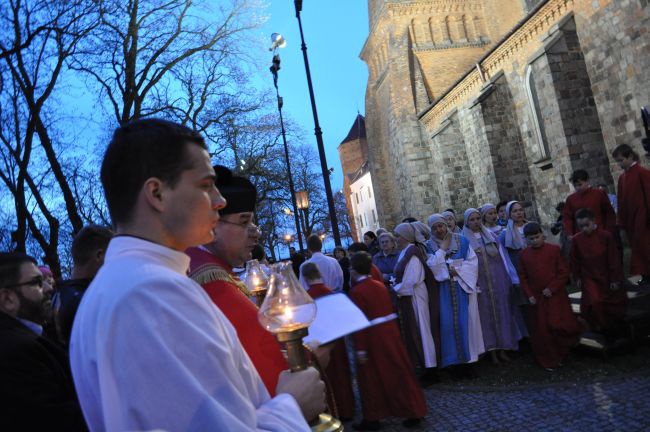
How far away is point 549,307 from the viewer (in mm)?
6301

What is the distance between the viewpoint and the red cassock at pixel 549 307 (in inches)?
243

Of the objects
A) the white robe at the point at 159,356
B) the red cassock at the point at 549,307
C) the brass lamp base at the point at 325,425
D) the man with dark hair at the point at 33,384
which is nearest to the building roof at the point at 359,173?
the red cassock at the point at 549,307

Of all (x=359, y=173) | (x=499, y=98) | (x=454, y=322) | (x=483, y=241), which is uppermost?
(x=359, y=173)

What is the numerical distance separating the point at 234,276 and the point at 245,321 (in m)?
0.47

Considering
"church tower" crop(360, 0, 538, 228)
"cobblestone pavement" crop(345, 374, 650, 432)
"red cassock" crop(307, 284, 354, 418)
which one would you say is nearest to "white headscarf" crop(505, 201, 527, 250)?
"cobblestone pavement" crop(345, 374, 650, 432)

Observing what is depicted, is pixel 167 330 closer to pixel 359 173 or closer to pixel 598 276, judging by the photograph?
pixel 598 276

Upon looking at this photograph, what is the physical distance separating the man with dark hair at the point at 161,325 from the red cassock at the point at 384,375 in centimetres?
407

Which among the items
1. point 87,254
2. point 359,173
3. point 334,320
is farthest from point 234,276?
point 359,173

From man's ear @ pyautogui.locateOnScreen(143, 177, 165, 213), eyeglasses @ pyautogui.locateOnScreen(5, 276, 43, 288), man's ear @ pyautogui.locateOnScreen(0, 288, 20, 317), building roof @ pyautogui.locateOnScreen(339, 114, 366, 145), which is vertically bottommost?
man's ear @ pyautogui.locateOnScreen(0, 288, 20, 317)

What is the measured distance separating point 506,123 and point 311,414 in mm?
19866

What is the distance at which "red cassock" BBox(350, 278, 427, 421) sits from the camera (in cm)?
516

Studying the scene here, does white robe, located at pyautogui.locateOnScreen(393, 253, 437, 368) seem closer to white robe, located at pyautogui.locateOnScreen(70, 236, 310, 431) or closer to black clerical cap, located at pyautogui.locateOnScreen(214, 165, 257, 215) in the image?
black clerical cap, located at pyautogui.locateOnScreen(214, 165, 257, 215)

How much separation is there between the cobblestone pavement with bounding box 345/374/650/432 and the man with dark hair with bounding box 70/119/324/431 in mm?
4050

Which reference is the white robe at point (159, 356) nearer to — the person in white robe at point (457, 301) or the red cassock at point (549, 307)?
the person in white robe at point (457, 301)
